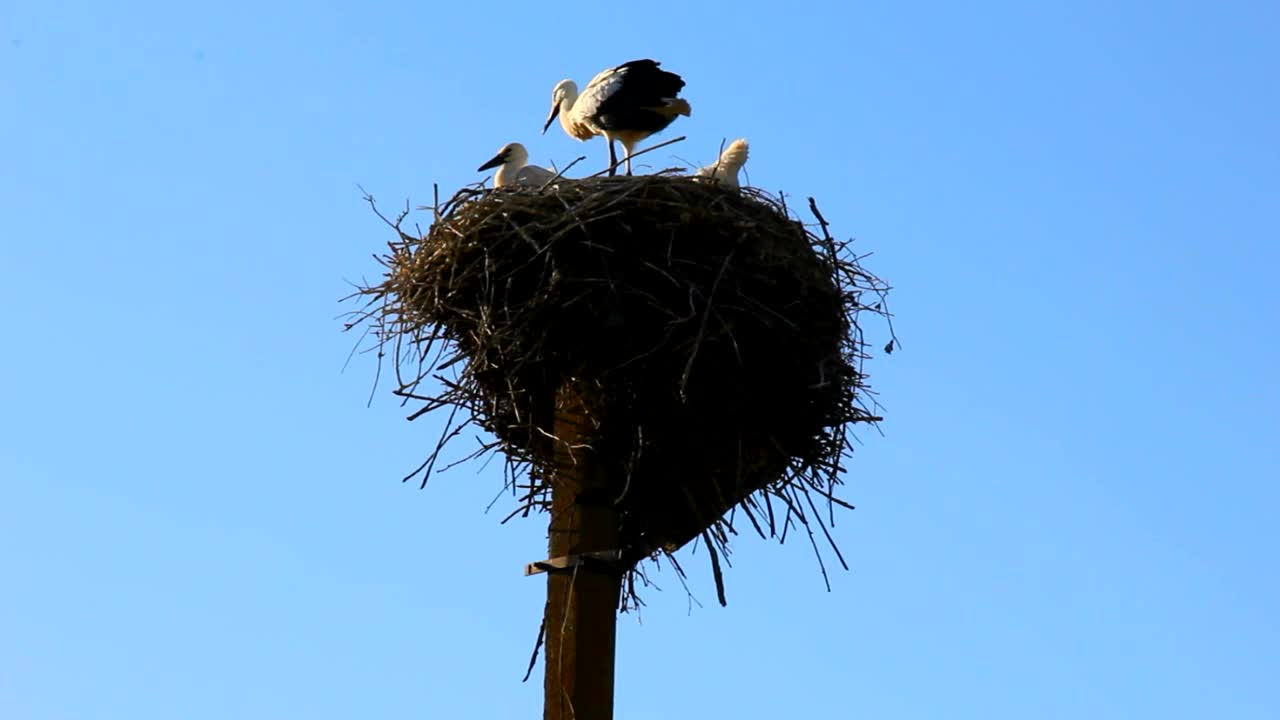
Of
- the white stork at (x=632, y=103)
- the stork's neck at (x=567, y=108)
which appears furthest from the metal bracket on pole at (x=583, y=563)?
the stork's neck at (x=567, y=108)

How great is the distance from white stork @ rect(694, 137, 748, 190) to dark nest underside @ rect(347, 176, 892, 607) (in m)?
0.87

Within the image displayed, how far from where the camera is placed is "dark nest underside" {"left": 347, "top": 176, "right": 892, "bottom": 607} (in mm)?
6934

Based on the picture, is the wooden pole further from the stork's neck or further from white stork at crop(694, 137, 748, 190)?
the stork's neck

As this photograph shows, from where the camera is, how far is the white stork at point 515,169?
8258 millimetres

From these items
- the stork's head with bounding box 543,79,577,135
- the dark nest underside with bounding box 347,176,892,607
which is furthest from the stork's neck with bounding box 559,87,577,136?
the dark nest underside with bounding box 347,176,892,607

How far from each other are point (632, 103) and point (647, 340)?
3516 mm

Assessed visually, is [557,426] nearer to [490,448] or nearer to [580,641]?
[490,448]

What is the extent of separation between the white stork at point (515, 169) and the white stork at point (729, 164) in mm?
683

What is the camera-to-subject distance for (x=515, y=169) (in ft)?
30.9

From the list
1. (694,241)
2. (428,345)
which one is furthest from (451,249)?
(694,241)

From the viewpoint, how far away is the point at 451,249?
7.44 metres

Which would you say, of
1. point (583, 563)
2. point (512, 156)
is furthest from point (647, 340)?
point (512, 156)

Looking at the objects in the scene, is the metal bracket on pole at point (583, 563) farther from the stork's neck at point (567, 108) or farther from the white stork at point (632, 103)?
the stork's neck at point (567, 108)

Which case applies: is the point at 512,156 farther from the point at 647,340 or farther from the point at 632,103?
the point at 647,340
